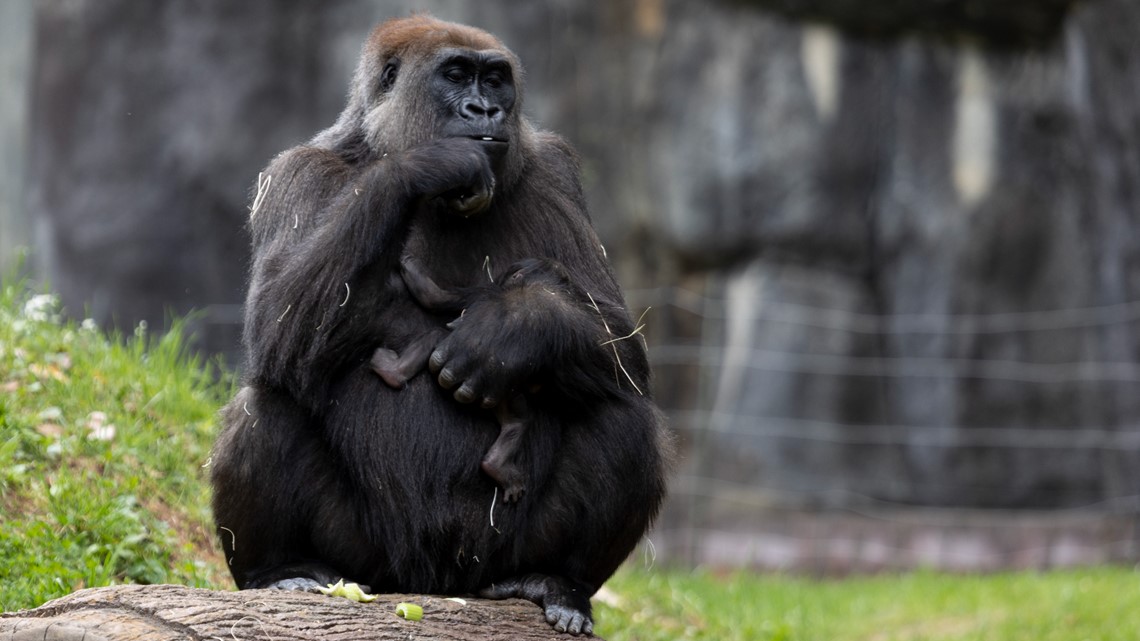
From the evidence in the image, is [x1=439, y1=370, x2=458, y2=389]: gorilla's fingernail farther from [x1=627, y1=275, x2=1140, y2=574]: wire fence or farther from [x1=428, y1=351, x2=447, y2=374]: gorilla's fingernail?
[x1=627, y1=275, x2=1140, y2=574]: wire fence

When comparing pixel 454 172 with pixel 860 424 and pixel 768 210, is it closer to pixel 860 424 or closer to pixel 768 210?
pixel 768 210

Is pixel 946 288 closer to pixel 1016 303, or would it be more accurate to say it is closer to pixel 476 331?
pixel 1016 303

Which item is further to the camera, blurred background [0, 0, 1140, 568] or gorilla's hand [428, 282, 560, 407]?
blurred background [0, 0, 1140, 568]

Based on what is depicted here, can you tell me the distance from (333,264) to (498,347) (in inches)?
21.1

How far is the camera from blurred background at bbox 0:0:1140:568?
11031 mm

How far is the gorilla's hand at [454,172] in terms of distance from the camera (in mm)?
3949

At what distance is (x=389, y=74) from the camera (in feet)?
14.8

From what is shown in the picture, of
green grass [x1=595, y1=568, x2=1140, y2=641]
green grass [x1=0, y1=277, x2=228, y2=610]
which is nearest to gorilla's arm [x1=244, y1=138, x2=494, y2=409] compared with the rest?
green grass [x1=0, y1=277, x2=228, y2=610]

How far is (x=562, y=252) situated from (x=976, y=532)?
23.7ft

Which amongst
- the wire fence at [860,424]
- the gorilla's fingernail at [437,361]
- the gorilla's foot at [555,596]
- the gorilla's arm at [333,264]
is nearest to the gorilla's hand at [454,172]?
the gorilla's arm at [333,264]

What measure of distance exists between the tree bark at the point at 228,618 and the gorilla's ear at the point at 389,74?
5.62 feet

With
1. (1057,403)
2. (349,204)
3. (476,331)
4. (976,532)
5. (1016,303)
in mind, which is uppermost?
(349,204)

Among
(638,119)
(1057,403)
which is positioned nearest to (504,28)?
(638,119)

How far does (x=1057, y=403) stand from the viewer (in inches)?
434
